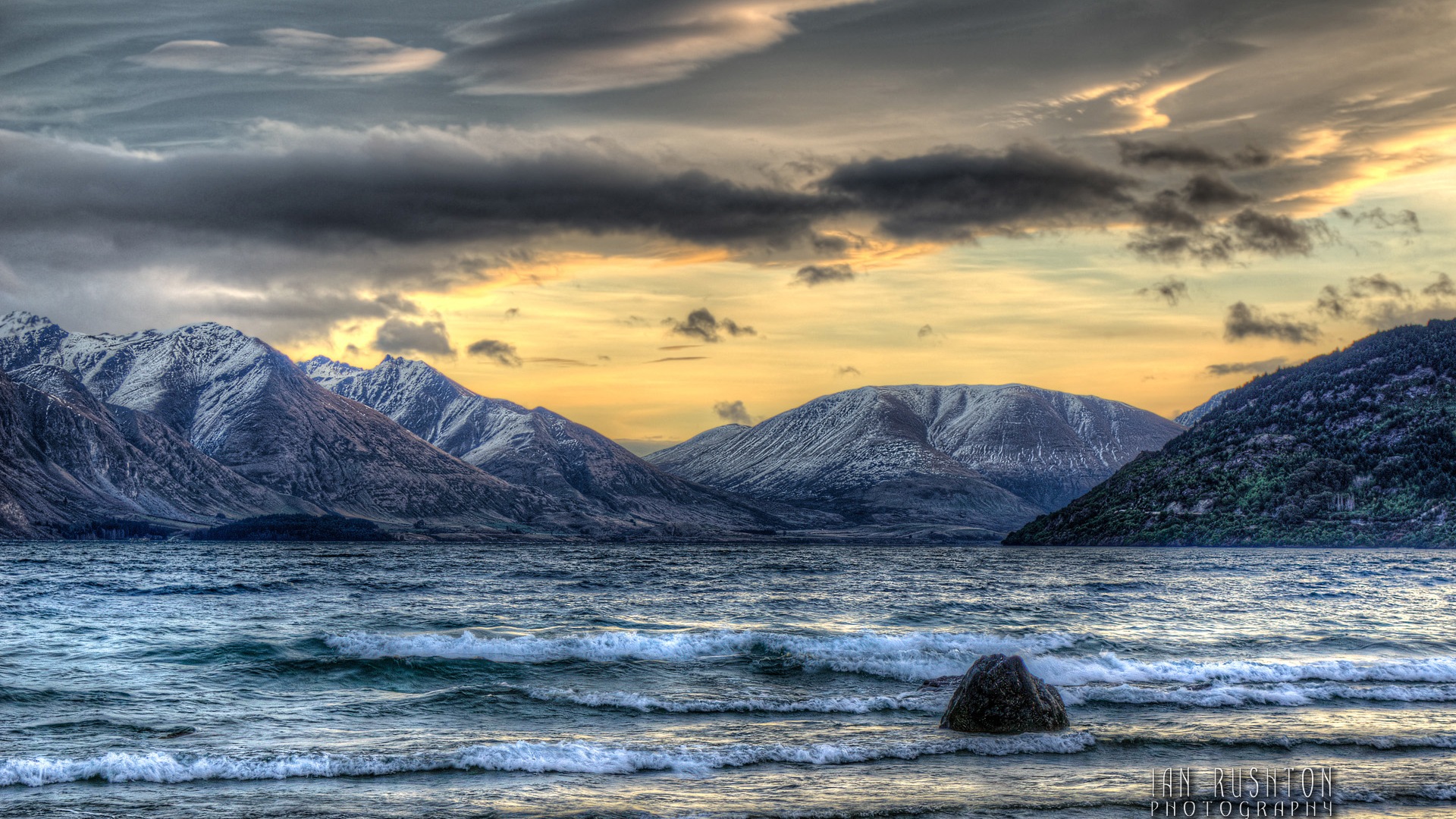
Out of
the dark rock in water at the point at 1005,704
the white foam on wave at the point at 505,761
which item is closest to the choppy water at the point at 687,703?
the white foam on wave at the point at 505,761

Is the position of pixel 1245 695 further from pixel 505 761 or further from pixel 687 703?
pixel 505 761

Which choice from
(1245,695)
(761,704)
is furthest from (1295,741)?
(761,704)

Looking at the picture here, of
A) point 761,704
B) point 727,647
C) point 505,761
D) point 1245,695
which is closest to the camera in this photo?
point 505,761

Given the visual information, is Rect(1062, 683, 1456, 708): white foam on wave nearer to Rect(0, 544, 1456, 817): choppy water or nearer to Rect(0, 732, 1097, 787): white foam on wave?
Rect(0, 544, 1456, 817): choppy water

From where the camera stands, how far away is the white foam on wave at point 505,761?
2341cm

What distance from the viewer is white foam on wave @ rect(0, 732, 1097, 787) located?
76.8 feet

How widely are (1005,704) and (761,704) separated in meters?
7.79

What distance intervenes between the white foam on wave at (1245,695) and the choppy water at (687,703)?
144mm

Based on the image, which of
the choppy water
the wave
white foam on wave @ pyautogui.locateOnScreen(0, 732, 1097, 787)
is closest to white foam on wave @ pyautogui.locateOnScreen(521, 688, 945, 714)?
the choppy water

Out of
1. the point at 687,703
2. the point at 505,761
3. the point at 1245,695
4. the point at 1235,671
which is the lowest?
the point at 1235,671

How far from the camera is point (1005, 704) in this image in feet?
92.4

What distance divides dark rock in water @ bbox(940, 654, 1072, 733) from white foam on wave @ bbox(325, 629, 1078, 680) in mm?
10914

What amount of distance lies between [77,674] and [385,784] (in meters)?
20.9

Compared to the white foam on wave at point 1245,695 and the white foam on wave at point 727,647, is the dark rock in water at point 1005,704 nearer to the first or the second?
the white foam on wave at point 1245,695
